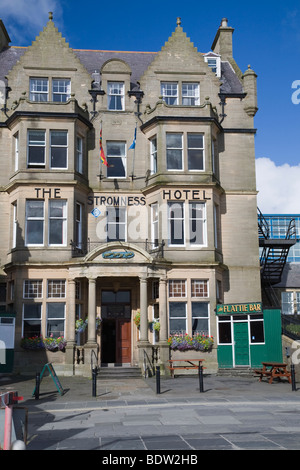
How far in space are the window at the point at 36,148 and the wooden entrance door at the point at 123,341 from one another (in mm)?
9258

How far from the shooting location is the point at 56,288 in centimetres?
2594

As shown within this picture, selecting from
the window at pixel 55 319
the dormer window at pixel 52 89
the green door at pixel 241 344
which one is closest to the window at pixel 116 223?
the window at pixel 55 319

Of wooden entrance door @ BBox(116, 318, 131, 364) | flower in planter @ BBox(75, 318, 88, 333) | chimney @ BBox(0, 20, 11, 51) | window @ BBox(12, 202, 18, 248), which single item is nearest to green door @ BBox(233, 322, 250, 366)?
wooden entrance door @ BBox(116, 318, 131, 364)

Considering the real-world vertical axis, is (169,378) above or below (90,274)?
below

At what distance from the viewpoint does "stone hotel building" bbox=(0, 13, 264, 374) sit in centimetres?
2508

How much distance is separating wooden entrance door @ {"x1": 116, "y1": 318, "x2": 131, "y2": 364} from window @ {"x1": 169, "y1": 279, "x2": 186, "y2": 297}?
300 centimetres

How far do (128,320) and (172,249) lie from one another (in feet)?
14.6

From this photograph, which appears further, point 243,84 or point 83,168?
point 243,84

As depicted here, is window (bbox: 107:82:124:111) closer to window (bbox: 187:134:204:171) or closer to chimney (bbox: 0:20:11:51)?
window (bbox: 187:134:204:171)

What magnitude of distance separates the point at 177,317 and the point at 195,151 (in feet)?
29.1

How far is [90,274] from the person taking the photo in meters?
24.7

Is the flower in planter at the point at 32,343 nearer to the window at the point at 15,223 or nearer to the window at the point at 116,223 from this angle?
the window at the point at 15,223
